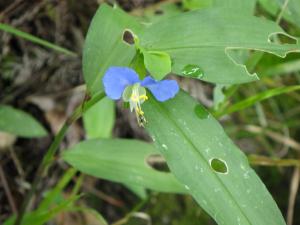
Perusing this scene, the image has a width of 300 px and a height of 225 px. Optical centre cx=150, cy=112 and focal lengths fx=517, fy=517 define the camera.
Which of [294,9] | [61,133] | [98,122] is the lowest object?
[98,122]

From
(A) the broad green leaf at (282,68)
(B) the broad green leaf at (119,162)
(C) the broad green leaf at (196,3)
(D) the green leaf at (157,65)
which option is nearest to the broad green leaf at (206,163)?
(D) the green leaf at (157,65)

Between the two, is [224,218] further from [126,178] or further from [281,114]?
[281,114]

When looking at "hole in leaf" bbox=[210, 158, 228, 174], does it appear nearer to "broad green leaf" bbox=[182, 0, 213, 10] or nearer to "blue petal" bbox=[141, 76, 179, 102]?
"blue petal" bbox=[141, 76, 179, 102]

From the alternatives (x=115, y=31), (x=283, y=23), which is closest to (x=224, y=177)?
(x=115, y=31)

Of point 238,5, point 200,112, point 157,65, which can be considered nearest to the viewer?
point 157,65

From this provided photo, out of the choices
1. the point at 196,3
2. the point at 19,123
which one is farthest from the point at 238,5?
the point at 19,123

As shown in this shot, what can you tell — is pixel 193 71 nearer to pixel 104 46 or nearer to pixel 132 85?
pixel 132 85

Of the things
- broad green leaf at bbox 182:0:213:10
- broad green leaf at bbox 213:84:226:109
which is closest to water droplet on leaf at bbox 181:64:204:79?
broad green leaf at bbox 213:84:226:109

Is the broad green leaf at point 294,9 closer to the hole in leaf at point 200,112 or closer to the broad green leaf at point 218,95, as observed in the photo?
the broad green leaf at point 218,95
